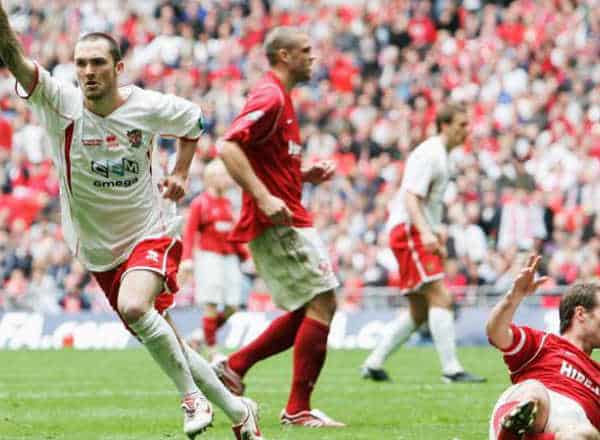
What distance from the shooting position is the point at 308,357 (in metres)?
9.73

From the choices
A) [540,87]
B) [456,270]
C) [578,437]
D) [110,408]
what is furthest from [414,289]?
[540,87]

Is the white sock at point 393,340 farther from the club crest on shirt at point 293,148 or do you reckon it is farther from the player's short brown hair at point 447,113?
the club crest on shirt at point 293,148

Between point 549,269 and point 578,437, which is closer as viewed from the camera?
point 578,437

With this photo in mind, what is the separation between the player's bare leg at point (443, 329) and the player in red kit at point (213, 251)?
404 cm

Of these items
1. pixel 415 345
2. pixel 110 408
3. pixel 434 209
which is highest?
pixel 434 209

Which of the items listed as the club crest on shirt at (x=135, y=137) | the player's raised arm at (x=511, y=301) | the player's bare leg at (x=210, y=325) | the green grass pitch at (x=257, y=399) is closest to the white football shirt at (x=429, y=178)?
the green grass pitch at (x=257, y=399)

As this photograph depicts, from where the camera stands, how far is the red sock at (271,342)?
33.4 ft

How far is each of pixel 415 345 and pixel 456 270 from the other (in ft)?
5.61

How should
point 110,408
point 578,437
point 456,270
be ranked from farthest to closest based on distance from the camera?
1. point 456,270
2. point 110,408
3. point 578,437

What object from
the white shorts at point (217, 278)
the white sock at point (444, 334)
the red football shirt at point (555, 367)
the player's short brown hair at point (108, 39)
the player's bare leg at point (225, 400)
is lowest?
the white shorts at point (217, 278)

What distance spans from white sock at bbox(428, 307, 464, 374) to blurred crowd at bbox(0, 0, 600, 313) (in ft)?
25.6

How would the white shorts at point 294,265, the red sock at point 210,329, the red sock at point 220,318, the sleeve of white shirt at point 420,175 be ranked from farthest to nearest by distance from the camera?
the red sock at point 220,318 → the red sock at point 210,329 → the sleeve of white shirt at point 420,175 → the white shorts at point 294,265

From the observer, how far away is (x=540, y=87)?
82.4 ft

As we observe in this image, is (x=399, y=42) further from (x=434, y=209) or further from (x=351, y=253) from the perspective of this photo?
(x=434, y=209)
